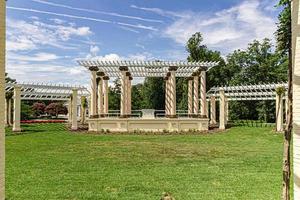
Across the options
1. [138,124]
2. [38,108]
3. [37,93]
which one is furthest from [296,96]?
[38,108]

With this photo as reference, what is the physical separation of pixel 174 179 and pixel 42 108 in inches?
1752

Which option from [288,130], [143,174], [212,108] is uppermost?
[288,130]

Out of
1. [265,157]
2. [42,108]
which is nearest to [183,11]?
[265,157]

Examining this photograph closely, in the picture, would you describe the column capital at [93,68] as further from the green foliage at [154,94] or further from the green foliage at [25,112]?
the green foliage at [25,112]

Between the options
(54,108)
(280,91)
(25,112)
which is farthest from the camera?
(54,108)

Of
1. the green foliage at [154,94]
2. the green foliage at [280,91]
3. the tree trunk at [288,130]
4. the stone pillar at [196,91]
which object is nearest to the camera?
the tree trunk at [288,130]

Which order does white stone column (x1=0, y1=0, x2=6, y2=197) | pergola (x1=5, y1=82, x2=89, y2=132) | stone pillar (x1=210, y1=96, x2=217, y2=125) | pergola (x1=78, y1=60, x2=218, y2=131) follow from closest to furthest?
white stone column (x1=0, y1=0, x2=6, y2=197), pergola (x1=5, y1=82, x2=89, y2=132), pergola (x1=78, y1=60, x2=218, y2=131), stone pillar (x1=210, y1=96, x2=217, y2=125)

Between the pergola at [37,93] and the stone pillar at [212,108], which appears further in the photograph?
the stone pillar at [212,108]

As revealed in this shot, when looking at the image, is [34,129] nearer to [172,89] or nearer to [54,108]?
[172,89]

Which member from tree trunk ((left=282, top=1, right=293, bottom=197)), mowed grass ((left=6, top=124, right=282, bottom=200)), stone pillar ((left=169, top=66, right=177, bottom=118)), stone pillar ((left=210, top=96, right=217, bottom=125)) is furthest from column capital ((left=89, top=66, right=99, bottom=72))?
tree trunk ((left=282, top=1, right=293, bottom=197))

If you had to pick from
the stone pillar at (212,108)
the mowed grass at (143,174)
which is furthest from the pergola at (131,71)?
the mowed grass at (143,174)

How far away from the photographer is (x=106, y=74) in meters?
26.9

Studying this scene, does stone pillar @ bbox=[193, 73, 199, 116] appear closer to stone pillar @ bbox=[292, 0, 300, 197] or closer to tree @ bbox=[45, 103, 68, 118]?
stone pillar @ bbox=[292, 0, 300, 197]

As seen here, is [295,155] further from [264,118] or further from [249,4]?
[264,118]
